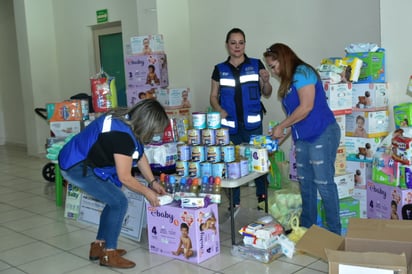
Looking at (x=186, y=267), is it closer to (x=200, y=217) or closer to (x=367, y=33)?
(x=200, y=217)

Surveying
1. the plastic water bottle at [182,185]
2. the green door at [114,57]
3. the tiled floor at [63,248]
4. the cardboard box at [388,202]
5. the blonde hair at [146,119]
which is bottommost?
the tiled floor at [63,248]

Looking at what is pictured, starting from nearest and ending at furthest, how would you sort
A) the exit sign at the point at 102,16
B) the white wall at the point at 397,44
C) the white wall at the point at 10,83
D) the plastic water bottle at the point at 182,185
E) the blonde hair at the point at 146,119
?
the blonde hair at the point at 146,119 → the plastic water bottle at the point at 182,185 → the white wall at the point at 397,44 → the exit sign at the point at 102,16 → the white wall at the point at 10,83

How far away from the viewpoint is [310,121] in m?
3.65

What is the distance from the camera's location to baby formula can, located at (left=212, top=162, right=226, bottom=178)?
3660mm

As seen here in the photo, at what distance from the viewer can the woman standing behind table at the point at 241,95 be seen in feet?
15.1

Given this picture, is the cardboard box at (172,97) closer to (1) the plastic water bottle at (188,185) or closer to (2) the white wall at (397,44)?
(1) the plastic water bottle at (188,185)

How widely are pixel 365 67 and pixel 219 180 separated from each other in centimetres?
164

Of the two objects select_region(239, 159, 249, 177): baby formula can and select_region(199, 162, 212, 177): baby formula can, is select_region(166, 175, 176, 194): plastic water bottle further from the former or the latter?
select_region(239, 159, 249, 177): baby formula can

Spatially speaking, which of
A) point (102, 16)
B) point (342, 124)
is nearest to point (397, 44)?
point (342, 124)

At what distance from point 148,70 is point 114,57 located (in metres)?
2.43

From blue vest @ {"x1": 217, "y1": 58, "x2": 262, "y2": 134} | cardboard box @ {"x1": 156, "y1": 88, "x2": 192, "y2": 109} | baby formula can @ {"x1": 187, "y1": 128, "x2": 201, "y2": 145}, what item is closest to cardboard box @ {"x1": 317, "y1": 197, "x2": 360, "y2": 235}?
blue vest @ {"x1": 217, "y1": 58, "x2": 262, "y2": 134}


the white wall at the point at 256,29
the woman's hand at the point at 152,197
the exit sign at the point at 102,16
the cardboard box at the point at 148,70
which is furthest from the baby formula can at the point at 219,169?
the exit sign at the point at 102,16

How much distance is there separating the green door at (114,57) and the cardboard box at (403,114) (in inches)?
191

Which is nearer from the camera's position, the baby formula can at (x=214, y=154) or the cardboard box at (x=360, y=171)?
the baby formula can at (x=214, y=154)
